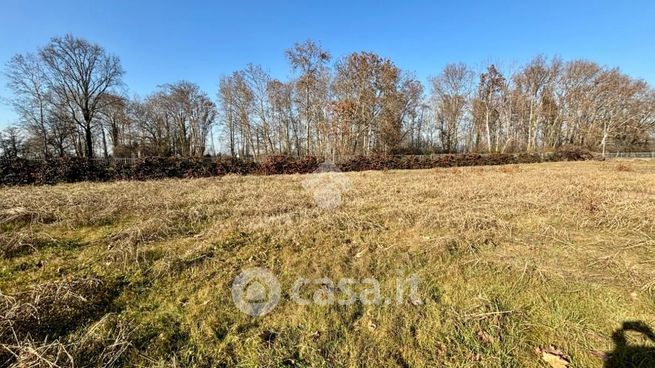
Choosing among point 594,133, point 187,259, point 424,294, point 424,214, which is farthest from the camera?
point 594,133

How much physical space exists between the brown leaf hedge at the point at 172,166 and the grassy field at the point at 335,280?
6503 mm

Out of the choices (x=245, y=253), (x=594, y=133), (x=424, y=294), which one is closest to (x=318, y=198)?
(x=245, y=253)

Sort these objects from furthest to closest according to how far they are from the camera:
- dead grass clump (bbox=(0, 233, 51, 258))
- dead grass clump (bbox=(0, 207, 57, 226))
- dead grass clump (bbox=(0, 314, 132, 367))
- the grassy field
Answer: dead grass clump (bbox=(0, 207, 57, 226)), dead grass clump (bbox=(0, 233, 51, 258)), the grassy field, dead grass clump (bbox=(0, 314, 132, 367))

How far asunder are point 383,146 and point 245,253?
24779 mm

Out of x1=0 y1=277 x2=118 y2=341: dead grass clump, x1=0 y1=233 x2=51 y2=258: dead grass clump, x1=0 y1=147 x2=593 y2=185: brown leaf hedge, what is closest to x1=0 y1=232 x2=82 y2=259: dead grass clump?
x1=0 y1=233 x2=51 y2=258: dead grass clump

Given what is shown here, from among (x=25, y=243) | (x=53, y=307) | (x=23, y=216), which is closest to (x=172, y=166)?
(x=23, y=216)

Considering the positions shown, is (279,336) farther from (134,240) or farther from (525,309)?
(134,240)

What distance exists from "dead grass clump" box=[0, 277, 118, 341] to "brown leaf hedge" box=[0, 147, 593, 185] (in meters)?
10.4

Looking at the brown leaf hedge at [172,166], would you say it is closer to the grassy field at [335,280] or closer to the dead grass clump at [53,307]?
the grassy field at [335,280]

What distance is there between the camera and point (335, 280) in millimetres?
2822

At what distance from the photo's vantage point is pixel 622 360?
1.85 metres

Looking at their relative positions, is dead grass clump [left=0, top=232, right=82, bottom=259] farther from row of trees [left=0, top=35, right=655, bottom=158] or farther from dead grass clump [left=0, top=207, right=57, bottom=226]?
row of trees [left=0, top=35, right=655, bottom=158]

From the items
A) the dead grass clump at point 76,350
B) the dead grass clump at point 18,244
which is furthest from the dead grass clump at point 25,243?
the dead grass clump at point 76,350

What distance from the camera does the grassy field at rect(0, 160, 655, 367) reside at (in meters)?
1.95
